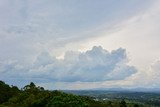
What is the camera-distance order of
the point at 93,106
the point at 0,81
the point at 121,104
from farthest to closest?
the point at 0,81, the point at 121,104, the point at 93,106

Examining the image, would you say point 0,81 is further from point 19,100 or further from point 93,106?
point 93,106

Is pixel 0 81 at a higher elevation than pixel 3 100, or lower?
higher

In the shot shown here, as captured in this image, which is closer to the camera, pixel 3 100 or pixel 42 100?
pixel 42 100

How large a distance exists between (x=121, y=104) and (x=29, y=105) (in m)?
52.2

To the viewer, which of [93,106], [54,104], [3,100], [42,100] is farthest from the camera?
[3,100]

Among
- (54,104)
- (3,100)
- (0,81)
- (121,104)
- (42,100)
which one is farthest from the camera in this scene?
(0,81)

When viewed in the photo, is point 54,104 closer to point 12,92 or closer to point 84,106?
point 84,106

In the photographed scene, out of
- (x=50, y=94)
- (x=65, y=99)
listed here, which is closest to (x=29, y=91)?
(x=50, y=94)

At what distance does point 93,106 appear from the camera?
5226 inches

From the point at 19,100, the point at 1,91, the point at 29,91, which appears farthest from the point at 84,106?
the point at 1,91

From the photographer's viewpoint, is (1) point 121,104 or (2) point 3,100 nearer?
(2) point 3,100

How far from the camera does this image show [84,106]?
112 meters

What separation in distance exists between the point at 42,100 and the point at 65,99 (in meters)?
14.7

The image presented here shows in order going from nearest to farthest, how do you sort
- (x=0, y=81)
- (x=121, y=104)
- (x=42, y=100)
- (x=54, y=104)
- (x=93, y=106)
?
1. (x=54, y=104)
2. (x=42, y=100)
3. (x=93, y=106)
4. (x=121, y=104)
5. (x=0, y=81)
